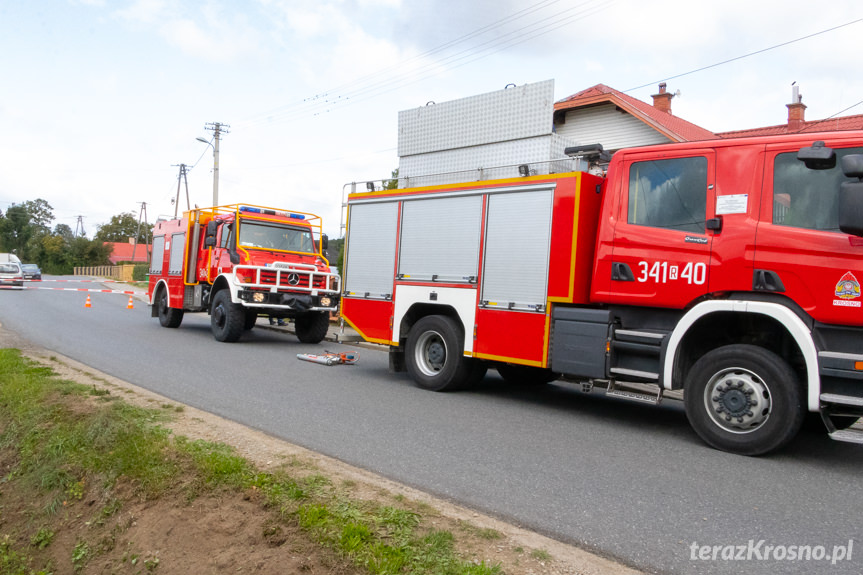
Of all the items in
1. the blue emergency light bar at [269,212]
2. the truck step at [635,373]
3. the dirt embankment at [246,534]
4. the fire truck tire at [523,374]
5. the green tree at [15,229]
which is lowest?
the dirt embankment at [246,534]

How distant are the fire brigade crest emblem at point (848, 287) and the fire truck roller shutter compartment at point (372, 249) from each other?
17.9ft

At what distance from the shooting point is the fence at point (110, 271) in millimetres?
71000

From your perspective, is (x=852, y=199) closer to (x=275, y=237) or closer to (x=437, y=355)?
(x=437, y=355)

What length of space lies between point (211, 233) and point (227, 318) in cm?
214

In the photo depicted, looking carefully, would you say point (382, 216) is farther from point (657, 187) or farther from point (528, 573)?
point (528, 573)

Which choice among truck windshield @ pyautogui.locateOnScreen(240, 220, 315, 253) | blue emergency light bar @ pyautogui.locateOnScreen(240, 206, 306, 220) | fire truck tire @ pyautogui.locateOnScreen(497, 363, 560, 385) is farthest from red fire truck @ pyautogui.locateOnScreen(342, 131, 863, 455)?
blue emergency light bar @ pyautogui.locateOnScreen(240, 206, 306, 220)

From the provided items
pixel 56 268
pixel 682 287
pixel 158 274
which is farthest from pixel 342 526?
pixel 56 268

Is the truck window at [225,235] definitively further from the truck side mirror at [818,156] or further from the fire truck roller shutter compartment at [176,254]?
the truck side mirror at [818,156]

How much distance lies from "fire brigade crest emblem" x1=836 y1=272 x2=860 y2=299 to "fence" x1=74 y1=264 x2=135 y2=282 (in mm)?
71452

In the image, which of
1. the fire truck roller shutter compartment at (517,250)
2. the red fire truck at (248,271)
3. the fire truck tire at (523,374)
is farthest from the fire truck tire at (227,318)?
the fire truck roller shutter compartment at (517,250)

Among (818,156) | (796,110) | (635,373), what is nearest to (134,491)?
(635,373)

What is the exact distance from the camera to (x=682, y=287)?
6.59m

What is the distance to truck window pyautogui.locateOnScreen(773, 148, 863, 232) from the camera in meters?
5.83

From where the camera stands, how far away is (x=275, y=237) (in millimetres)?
15523
